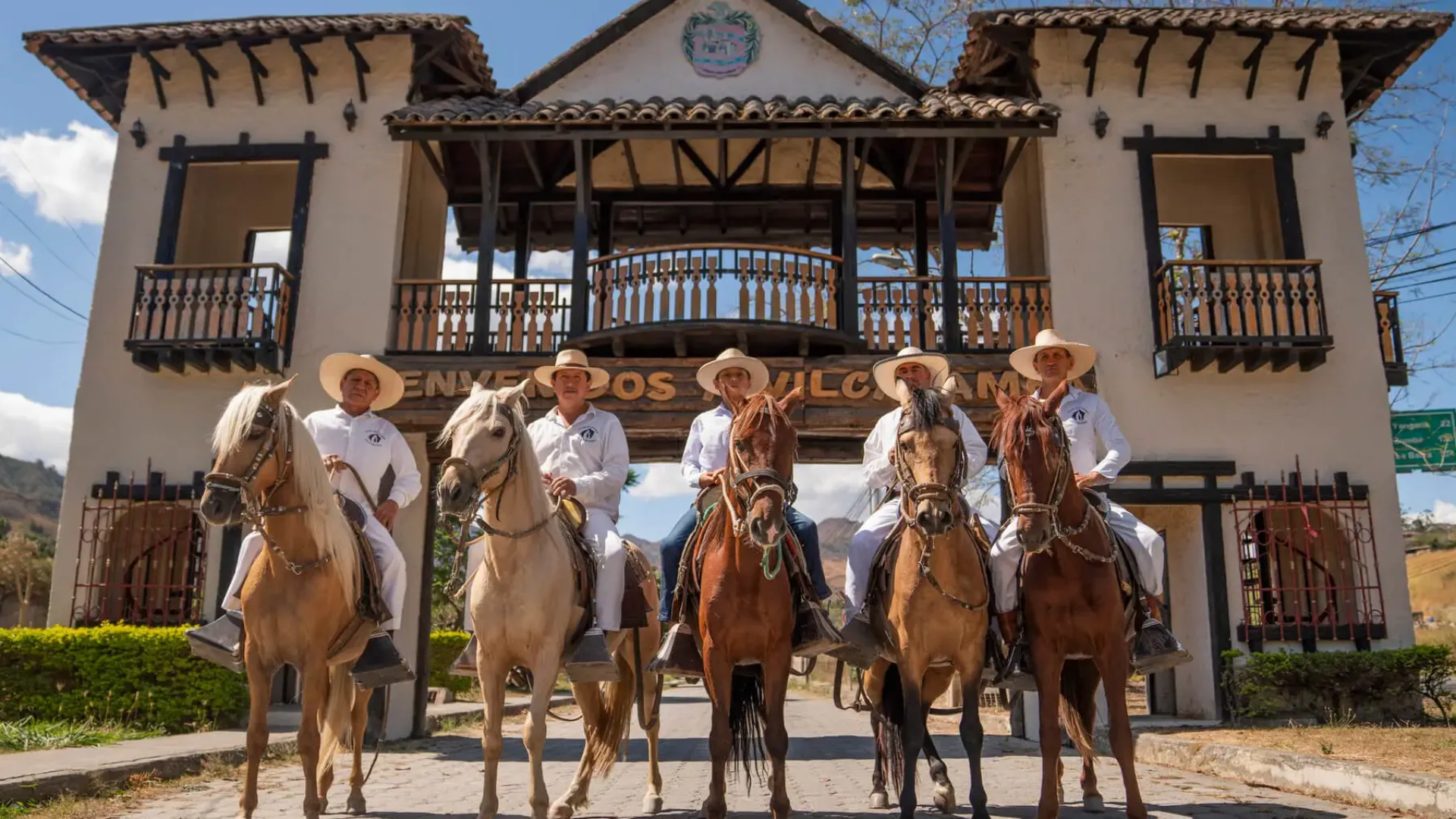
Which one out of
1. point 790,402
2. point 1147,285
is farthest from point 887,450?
point 1147,285

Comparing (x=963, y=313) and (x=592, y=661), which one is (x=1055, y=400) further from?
(x=963, y=313)

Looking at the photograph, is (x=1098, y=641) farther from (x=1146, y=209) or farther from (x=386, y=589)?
(x=1146, y=209)

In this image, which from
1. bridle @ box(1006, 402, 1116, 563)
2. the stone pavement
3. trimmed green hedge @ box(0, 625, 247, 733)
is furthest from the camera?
trimmed green hedge @ box(0, 625, 247, 733)

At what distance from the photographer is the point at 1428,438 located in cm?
1897

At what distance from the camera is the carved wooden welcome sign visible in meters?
12.9

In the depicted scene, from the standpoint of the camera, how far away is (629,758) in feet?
39.1

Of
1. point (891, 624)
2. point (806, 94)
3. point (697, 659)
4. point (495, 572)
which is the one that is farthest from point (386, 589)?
point (806, 94)

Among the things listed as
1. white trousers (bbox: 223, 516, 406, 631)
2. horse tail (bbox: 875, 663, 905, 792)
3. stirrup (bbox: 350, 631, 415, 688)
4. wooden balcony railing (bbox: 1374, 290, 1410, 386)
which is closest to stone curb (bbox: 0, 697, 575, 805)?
white trousers (bbox: 223, 516, 406, 631)

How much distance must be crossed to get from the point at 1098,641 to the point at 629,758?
7026 millimetres

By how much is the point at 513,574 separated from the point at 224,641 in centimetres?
202

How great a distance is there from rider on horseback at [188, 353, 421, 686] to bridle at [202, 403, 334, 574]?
2.11 ft

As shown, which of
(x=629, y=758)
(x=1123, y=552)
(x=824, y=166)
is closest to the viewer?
(x=1123, y=552)

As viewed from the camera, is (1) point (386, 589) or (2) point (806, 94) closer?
(1) point (386, 589)

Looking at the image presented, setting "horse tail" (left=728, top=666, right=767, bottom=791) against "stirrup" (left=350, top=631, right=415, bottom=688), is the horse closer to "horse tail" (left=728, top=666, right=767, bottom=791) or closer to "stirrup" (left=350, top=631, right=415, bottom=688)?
"horse tail" (left=728, top=666, right=767, bottom=791)
